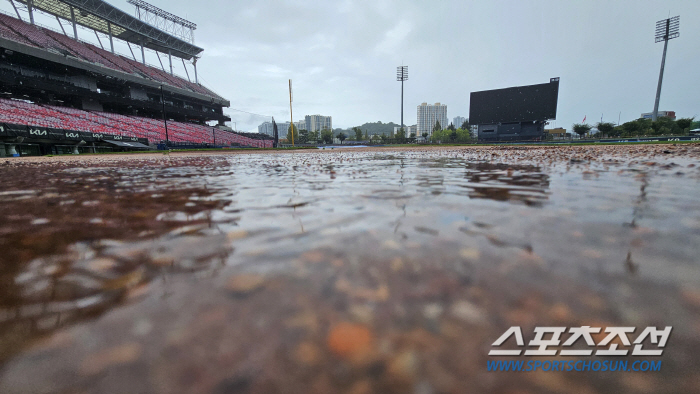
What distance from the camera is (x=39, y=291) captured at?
3.24ft

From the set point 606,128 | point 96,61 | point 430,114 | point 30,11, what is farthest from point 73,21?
point 430,114

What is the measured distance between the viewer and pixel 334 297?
3.05 feet

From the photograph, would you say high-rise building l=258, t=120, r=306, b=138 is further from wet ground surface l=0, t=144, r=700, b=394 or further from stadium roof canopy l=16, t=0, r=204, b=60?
wet ground surface l=0, t=144, r=700, b=394

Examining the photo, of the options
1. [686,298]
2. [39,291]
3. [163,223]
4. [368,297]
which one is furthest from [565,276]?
[163,223]

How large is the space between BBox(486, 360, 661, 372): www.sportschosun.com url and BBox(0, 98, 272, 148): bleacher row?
3343 centimetres

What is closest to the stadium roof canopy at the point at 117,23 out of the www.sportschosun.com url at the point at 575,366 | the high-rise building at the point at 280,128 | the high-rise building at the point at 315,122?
the www.sportschosun.com url at the point at 575,366

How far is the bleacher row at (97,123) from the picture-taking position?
78.2 ft

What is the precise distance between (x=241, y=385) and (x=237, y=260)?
67 cm

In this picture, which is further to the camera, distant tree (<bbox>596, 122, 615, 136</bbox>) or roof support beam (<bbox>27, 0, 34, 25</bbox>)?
distant tree (<bbox>596, 122, 615, 136</bbox>)

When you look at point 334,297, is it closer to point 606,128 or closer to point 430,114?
point 606,128

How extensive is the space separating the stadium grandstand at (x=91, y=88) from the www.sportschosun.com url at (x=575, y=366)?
91.2 ft

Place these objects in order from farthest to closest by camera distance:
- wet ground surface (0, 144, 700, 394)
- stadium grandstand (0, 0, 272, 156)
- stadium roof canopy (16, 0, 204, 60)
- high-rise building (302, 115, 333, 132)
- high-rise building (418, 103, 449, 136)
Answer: high-rise building (302, 115, 333, 132)
high-rise building (418, 103, 449, 136)
stadium roof canopy (16, 0, 204, 60)
stadium grandstand (0, 0, 272, 156)
wet ground surface (0, 144, 700, 394)

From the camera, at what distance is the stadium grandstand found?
76.4 feet

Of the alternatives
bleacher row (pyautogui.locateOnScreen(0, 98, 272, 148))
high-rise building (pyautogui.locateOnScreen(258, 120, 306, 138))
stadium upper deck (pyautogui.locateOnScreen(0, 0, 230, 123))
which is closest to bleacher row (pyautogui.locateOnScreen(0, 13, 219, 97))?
stadium upper deck (pyautogui.locateOnScreen(0, 0, 230, 123))
